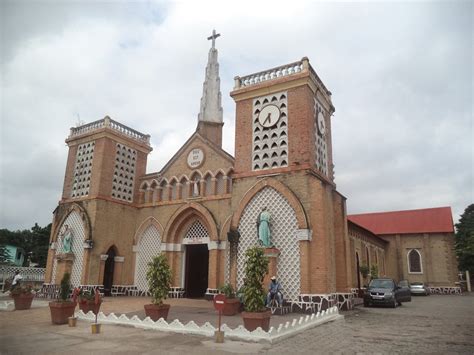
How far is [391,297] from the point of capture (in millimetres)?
19141

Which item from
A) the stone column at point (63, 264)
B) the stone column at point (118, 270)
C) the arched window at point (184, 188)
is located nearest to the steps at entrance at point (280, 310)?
the arched window at point (184, 188)

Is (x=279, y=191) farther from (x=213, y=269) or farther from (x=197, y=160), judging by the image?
(x=197, y=160)

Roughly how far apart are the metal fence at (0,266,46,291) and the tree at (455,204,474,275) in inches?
1538

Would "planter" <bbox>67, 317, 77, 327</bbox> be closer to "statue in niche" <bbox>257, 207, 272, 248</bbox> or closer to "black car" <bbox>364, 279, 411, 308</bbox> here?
"statue in niche" <bbox>257, 207, 272, 248</bbox>

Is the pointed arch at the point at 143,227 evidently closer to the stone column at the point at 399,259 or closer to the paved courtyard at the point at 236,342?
the paved courtyard at the point at 236,342

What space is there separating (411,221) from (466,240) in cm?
656

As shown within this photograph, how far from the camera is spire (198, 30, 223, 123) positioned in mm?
26062

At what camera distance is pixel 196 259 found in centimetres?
2309

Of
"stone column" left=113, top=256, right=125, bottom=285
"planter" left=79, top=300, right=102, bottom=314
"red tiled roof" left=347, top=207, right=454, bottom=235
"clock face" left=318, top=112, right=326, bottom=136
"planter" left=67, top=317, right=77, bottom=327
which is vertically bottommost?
"planter" left=67, top=317, right=77, bottom=327

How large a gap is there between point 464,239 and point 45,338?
46.2 metres

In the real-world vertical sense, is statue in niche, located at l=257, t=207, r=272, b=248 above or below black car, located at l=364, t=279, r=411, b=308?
above

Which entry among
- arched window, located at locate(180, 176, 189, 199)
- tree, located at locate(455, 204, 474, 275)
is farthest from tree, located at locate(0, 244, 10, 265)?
tree, located at locate(455, 204, 474, 275)

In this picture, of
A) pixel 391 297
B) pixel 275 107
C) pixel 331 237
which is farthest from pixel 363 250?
pixel 275 107

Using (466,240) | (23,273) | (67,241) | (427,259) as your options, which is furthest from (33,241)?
(466,240)
